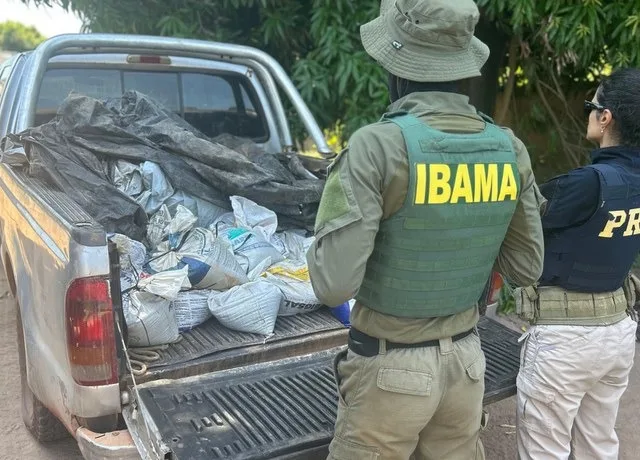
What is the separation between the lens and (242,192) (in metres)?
3.63

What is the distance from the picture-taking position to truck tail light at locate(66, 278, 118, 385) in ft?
6.89

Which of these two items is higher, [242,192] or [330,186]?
[330,186]

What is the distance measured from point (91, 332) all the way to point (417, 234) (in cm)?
112

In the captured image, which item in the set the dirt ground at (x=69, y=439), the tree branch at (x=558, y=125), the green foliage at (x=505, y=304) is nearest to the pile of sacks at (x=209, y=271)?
the dirt ground at (x=69, y=439)

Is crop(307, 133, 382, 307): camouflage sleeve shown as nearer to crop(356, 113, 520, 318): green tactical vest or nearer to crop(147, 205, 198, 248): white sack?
crop(356, 113, 520, 318): green tactical vest

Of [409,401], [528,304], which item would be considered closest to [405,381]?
[409,401]

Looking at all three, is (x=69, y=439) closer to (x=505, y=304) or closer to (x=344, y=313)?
(x=344, y=313)

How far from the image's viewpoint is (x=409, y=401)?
1.81 m

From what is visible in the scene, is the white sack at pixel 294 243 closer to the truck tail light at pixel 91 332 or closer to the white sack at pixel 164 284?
the white sack at pixel 164 284

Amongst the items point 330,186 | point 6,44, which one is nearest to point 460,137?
point 330,186

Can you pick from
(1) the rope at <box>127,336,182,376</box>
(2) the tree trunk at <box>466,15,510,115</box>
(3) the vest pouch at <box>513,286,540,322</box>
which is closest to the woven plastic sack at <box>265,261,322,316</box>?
(1) the rope at <box>127,336,182,376</box>

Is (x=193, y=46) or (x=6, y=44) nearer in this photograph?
(x=193, y=46)

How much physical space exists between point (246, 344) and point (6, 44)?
110 ft

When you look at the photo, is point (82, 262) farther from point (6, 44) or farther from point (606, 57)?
point (6, 44)
